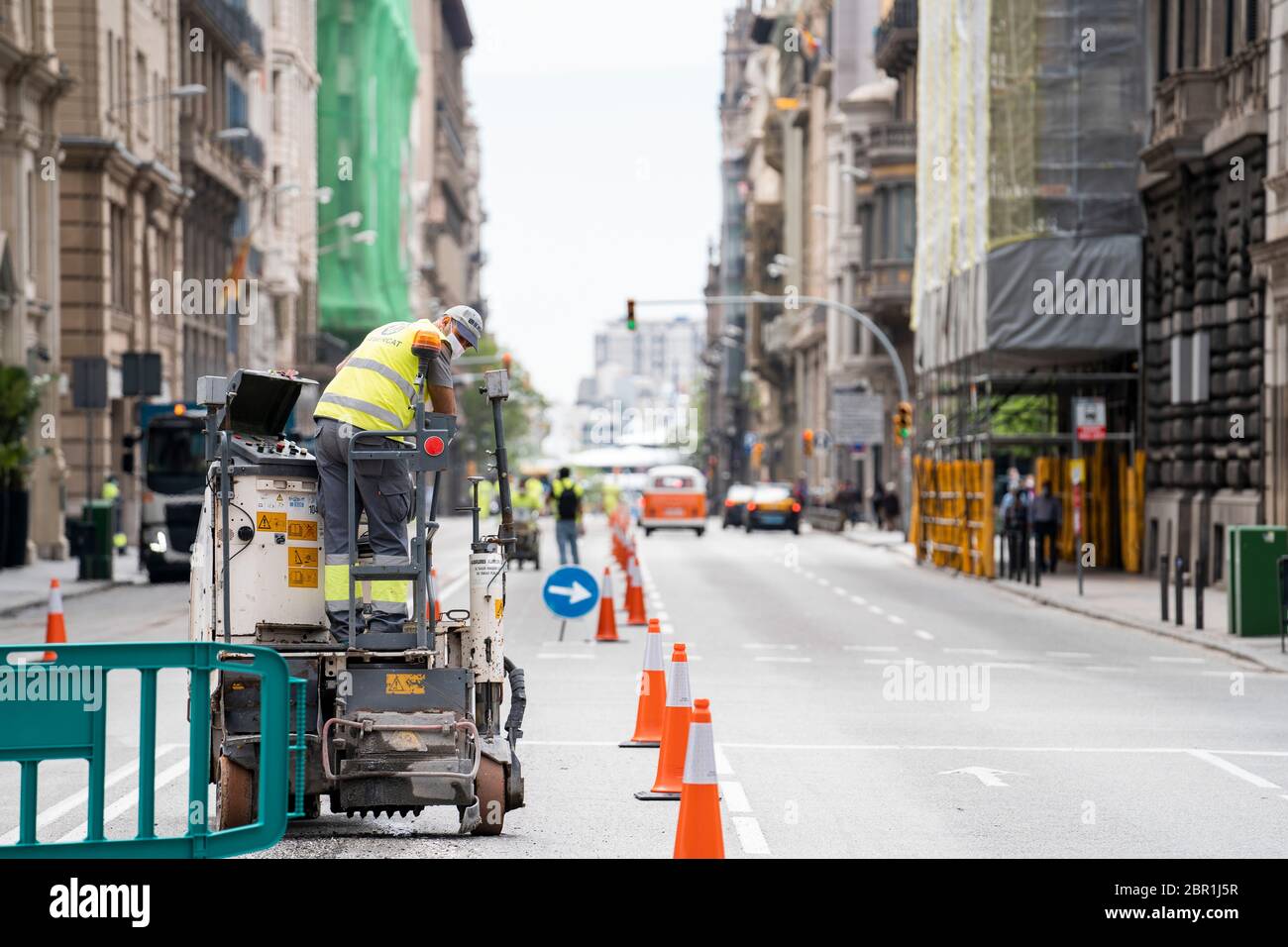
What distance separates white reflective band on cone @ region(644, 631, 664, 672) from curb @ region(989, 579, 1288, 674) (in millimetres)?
8898

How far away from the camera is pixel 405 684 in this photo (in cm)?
1015

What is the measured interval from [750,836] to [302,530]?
253cm

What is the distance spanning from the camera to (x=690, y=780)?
30.2ft

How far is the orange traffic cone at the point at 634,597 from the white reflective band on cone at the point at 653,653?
12220mm

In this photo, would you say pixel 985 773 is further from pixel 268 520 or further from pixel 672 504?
pixel 672 504

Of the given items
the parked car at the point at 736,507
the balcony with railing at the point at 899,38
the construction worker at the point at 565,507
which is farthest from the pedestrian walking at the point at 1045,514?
the parked car at the point at 736,507

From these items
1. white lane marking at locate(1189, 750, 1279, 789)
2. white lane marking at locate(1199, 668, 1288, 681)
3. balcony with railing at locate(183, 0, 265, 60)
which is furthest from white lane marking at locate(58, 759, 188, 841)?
balcony with railing at locate(183, 0, 265, 60)

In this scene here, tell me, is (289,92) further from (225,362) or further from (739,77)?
(739,77)

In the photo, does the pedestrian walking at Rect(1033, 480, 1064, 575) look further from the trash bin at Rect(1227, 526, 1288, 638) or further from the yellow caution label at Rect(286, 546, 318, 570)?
the yellow caution label at Rect(286, 546, 318, 570)

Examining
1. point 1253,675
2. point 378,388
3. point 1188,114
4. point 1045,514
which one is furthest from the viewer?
point 1045,514

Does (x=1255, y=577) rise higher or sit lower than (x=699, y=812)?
higher

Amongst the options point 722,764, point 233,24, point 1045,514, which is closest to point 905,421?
point 1045,514

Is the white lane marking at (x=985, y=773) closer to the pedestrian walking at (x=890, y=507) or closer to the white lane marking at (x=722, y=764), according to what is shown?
the white lane marking at (x=722, y=764)
